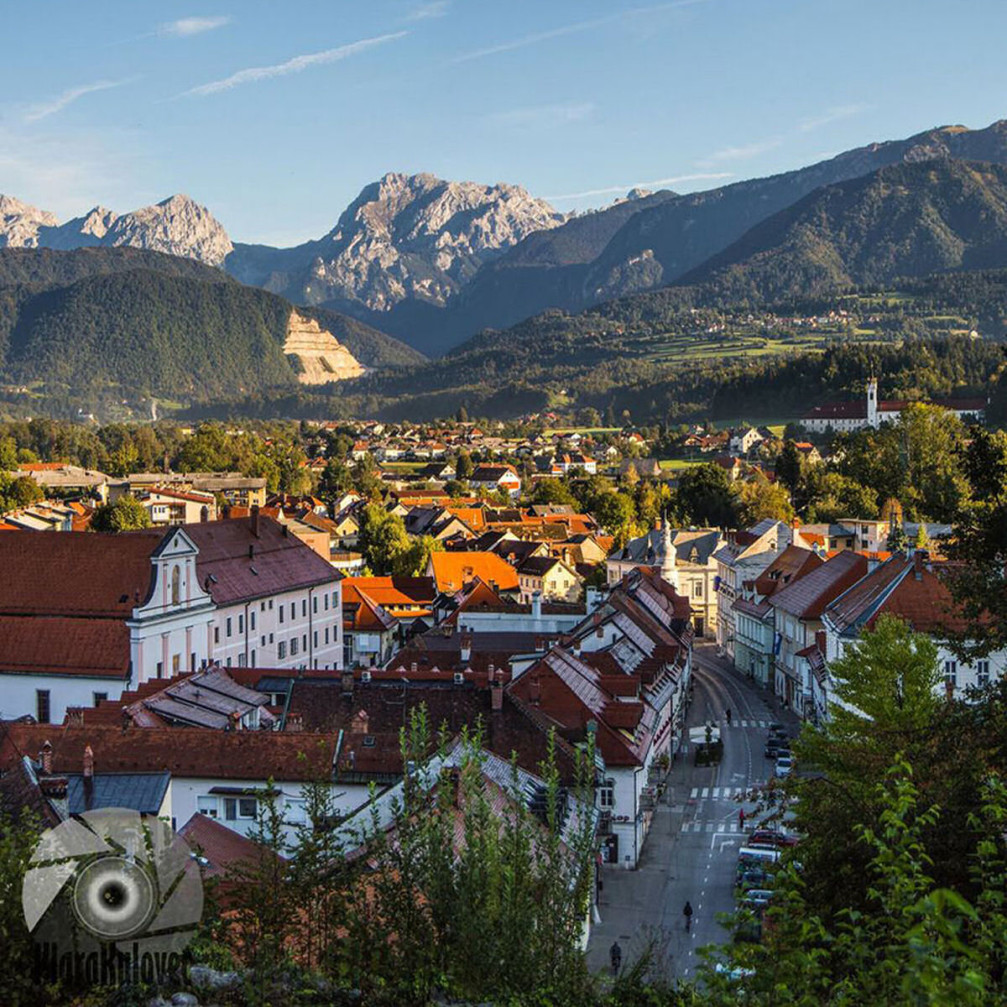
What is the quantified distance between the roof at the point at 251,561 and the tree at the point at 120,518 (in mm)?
39430

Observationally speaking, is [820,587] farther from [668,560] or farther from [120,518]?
[120,518]

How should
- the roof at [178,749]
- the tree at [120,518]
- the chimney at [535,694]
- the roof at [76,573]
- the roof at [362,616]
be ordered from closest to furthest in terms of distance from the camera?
the roof at [178,749], the chimney at [535,694], the roof at [76,573], the roof at [362,616], the tree at [120,518]

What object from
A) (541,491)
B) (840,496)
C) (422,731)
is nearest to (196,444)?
(541,491)

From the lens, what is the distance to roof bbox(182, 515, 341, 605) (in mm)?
59938

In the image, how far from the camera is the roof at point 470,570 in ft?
301

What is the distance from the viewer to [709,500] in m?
135

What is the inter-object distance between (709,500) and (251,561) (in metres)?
78.7

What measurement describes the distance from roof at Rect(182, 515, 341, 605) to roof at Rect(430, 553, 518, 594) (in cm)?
2229

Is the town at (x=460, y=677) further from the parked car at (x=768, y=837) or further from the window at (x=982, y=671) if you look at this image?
the window at (x=982, y=671)

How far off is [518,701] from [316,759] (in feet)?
24.2

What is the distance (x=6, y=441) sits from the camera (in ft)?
601

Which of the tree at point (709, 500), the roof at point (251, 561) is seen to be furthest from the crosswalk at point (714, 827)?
the tree at point (709, 500)

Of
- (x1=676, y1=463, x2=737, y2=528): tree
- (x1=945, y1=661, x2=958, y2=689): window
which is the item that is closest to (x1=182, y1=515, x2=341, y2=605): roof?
(x1=945, y1=661, x2=958, y2=689): window

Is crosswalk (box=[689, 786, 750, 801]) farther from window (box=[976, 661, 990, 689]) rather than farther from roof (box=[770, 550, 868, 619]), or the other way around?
roof (box=[770, 550, 868, 619])
